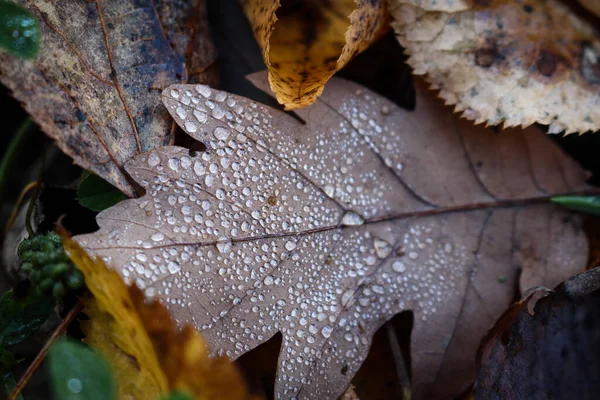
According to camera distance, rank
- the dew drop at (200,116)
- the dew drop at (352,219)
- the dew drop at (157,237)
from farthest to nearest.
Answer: the dew drop at (352,219) → the dew drop at (200,116) → the dew drop at (157,237)

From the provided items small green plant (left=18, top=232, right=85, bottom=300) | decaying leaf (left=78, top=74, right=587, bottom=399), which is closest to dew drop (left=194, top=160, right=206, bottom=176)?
decaying leaf (left=78, top=74, right=587, bottom=399)

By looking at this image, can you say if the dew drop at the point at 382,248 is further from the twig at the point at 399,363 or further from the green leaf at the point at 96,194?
the green leaf at the point at 96,194

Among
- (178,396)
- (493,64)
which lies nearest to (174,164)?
(178,396)

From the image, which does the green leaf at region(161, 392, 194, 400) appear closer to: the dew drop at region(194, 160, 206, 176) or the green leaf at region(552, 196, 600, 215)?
the dew drop at region(194, 160, 206, 176)

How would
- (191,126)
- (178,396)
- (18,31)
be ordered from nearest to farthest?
1. (178,396)
2. (18,31)
3. (191,126)

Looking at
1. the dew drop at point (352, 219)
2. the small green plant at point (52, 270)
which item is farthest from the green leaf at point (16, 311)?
the dew drop at point (352, 219)

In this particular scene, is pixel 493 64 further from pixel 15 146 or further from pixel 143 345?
pixel 15 146

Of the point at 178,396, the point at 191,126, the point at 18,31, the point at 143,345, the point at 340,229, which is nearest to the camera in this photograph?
the point at 178,396

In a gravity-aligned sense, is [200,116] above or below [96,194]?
above
